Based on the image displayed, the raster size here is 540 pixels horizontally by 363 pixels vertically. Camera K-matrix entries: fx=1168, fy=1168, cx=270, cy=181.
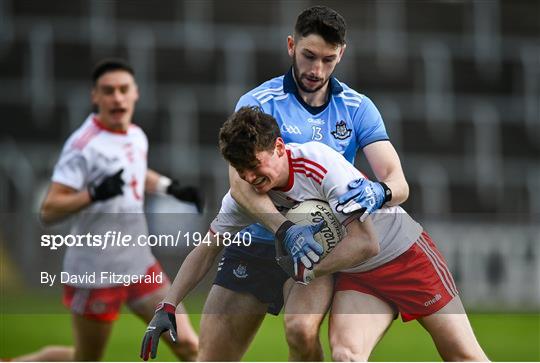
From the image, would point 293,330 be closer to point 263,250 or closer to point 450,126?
point 263,250

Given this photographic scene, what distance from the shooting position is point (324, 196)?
498cm

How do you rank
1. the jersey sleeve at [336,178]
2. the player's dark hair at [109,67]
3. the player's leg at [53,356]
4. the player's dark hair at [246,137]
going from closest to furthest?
the player's dark hair at [246,137], the jersey sleeve at [336,178], the player's leg at [53,356], the player's dark hair at [109,67]

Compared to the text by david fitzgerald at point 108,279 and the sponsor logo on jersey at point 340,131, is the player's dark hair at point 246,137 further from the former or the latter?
the text by david fitzgerald at point 108,279

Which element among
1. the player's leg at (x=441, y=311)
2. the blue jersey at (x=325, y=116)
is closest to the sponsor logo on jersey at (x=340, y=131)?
the blue jersey at (x=325, y=116)

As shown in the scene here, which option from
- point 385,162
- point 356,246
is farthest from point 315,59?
point 356,246

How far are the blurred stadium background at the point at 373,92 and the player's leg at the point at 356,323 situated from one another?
728cm

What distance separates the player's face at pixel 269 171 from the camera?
190 inches

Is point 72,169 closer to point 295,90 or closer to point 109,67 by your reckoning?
point 109,67

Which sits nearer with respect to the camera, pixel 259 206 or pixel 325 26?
pixel 259 206

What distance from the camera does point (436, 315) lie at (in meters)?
5.10

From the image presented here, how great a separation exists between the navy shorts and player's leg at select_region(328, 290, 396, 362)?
1.22 feet

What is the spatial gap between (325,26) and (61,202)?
7.37 feet

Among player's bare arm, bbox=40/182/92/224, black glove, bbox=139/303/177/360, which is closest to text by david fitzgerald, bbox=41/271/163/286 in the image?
player's bare arm, bbox=40/182/92/224
